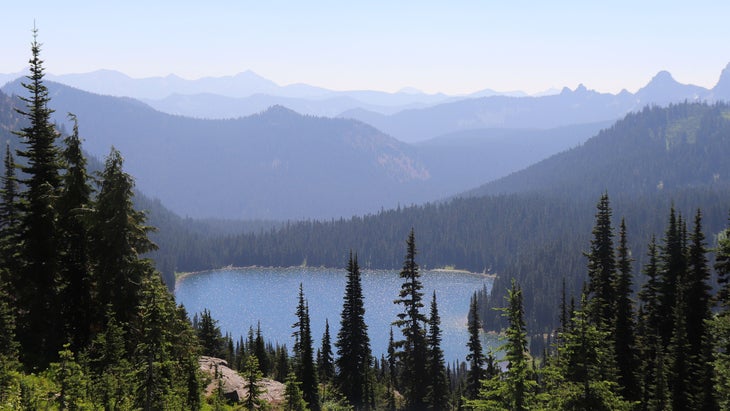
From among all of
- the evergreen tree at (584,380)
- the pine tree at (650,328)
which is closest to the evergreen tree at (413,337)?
the pine tree at (650,328)

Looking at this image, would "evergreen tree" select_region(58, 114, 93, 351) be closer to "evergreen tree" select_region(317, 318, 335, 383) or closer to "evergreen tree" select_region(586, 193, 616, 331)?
Result: "evergreen tree" select_region(317, 318, 335, 383)

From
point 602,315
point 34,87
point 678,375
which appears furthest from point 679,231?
point 34,87

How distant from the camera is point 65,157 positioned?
3553 centimetres

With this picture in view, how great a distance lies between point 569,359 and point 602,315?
32.1m

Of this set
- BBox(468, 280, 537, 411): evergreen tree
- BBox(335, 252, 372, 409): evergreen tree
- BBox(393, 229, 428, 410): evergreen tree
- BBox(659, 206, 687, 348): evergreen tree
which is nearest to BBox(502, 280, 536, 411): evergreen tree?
BBox(468, 280, 537, 411): evergreen tree

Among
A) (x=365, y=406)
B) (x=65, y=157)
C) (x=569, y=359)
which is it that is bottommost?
(x=365, y=406)

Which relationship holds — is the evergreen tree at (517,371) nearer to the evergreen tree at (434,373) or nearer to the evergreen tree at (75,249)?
the evergreen tree at (75,249)

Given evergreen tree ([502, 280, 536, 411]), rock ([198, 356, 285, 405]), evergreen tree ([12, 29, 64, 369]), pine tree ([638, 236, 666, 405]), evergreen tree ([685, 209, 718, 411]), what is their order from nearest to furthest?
evergreen tree ([502, 280, 536, 411]) < evergreen tree ([12, 29, 64, 369]) < rock ([198, 356, 285, 405]) < evergreen tree ([685, 209, 718, 411]) < pine tree ([638, 236, 666, 405])

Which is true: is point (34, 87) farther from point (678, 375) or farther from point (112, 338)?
point (678, 375)

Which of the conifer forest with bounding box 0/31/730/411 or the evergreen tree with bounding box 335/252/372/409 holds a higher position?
the conifer forest with bounding box 0/31/730/411

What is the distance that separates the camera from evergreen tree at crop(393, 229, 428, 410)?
175 ft

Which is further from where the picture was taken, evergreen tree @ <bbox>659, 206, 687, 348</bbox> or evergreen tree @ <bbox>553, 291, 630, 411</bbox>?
evergreen tree @ <bbox>659, 206, 687, 348</bbox>

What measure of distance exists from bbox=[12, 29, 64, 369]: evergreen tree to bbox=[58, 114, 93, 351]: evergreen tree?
538 millimetres

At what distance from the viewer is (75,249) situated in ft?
118
